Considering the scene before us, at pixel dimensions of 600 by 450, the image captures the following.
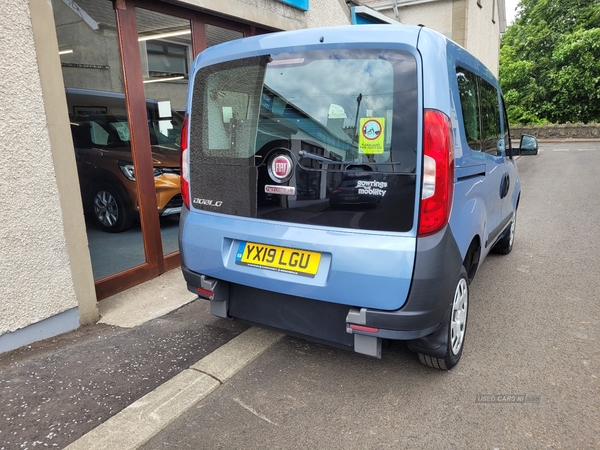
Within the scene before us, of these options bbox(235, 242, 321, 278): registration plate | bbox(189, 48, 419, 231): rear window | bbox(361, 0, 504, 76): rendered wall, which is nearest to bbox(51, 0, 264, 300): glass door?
bbox(189, 48, 419, 231): rear window

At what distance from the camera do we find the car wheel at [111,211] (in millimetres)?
4480

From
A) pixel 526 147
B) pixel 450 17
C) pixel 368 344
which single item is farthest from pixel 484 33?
pixel 368 344

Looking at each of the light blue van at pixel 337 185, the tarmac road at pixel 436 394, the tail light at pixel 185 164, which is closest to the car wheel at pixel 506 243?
the tarmac road at pixel 436 394

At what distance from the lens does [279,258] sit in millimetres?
2600

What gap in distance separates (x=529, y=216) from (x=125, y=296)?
641 cm

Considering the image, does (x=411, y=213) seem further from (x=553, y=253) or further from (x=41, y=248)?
(x=553, y=253)

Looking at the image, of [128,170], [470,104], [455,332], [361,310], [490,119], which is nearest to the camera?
[361,310]

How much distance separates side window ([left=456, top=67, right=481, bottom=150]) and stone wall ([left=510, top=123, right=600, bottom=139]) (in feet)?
102

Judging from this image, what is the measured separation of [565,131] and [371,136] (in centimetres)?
3573

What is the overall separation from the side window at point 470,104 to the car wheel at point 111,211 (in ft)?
10.9

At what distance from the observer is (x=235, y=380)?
2.83 metres

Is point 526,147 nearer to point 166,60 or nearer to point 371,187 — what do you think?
point 371,187

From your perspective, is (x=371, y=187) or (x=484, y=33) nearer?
(x=371, y=187)

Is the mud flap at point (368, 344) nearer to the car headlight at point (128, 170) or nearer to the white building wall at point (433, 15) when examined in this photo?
the car headlight at point (128, 170)
